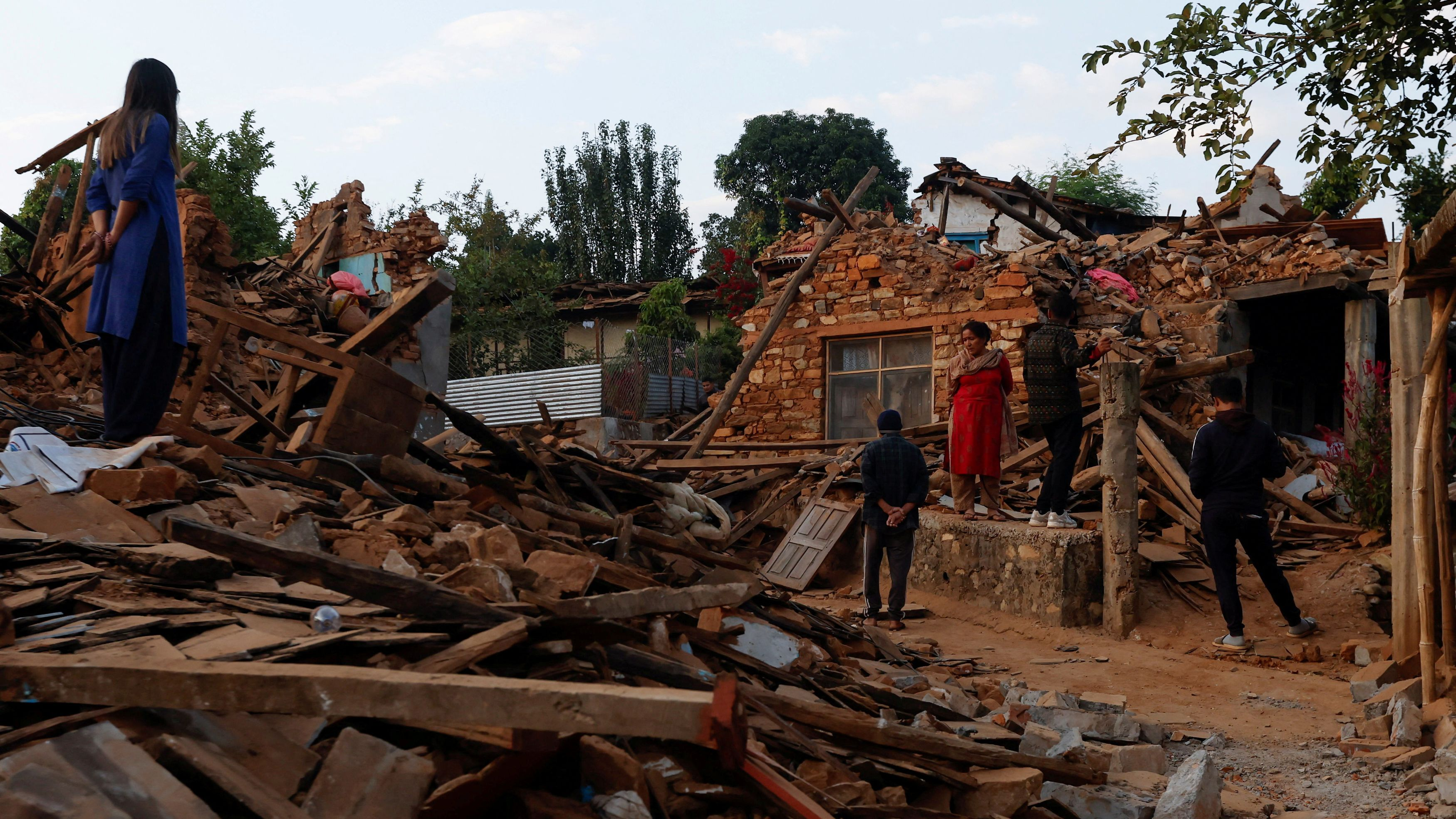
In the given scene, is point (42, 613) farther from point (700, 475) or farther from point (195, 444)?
point (700, 475)

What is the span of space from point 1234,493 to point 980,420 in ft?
6.90

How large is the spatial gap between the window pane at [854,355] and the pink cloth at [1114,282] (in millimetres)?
2714

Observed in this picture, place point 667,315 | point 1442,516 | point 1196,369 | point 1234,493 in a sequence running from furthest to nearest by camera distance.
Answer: point 667,315 < point 1196,369 < point 1234,493 < point 1442,516

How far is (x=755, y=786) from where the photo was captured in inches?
110

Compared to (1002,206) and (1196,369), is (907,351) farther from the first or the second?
(1196,369)

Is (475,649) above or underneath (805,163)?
underneath

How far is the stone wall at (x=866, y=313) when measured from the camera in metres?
11.9

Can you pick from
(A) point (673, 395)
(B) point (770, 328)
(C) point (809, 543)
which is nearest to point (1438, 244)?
(C) point (809, 543)

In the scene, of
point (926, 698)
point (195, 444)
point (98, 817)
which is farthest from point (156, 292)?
point (926, 698)

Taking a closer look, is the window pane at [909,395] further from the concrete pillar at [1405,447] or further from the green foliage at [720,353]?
the concrete pillar at [1405,447]

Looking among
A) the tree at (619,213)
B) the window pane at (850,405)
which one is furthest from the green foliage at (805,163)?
the window pane at (850,405)

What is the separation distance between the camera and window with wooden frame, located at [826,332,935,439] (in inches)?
500

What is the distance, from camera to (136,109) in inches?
183

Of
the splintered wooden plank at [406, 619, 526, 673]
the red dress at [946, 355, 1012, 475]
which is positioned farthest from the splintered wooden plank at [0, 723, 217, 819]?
the red dress at [946, 355, 1012, 475]
